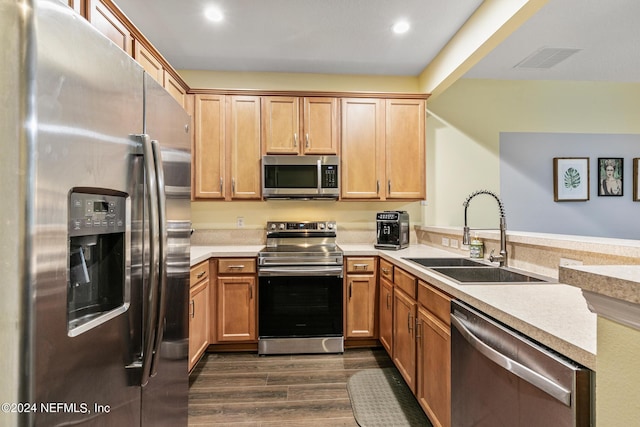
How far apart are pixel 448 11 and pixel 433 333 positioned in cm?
223

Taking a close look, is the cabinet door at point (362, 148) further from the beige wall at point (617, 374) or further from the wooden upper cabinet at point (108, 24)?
the beige wall at point (617, 374)

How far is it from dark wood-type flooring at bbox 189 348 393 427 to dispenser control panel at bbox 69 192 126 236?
1.57 meters

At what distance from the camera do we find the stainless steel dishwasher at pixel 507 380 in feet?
2.58

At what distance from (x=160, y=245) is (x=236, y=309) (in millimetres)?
1959

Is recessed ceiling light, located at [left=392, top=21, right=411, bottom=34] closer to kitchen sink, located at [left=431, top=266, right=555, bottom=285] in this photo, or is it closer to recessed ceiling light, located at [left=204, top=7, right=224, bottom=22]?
recessed ceiling light, located at [left=204, top=7, right=224, bottom=22]

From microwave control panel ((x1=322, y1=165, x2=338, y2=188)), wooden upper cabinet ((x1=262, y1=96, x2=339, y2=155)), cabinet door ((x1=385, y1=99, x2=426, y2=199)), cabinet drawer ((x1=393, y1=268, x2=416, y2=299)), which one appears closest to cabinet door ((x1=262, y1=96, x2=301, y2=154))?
wooden upper cabinet ((x1=262, y1=96, x2=339, y2=155))

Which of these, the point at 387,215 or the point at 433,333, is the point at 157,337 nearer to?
the point at 433,333

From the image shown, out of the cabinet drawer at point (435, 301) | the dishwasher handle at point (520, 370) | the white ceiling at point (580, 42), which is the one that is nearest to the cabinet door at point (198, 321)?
the cabinet drawer at point (435, 301)

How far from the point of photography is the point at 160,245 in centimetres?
102

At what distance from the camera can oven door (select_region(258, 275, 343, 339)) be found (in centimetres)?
278

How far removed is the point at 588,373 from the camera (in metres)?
0.77

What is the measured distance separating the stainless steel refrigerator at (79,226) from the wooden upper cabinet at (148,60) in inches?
49.5

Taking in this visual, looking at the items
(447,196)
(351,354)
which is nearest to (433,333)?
(351,354)

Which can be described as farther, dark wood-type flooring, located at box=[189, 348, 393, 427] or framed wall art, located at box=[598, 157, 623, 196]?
framed wall art, located at box=[598, 157, 623, 196]
